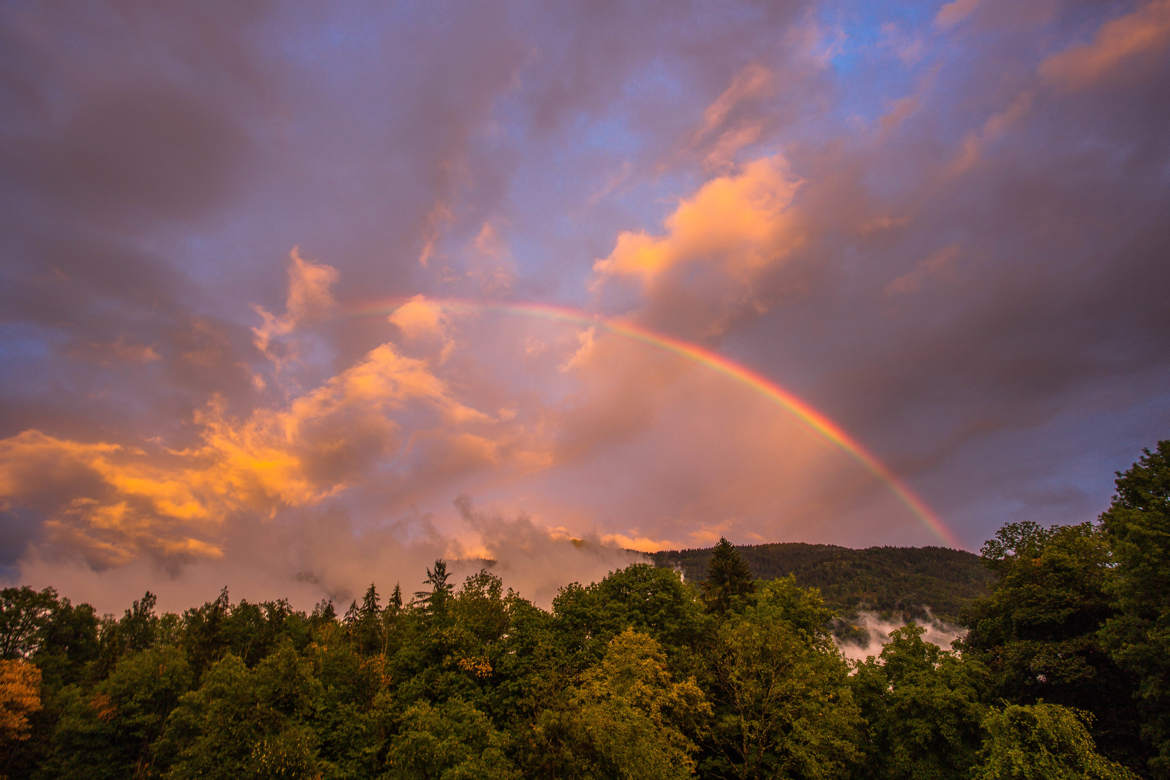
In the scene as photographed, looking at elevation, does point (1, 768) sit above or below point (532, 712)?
below

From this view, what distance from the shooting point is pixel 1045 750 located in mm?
26172

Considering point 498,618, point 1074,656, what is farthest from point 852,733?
point 498,618

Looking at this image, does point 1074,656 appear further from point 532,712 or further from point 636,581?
point 532,712

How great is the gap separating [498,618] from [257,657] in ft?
236

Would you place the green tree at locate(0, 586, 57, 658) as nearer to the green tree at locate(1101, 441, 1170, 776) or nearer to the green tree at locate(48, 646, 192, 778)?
the green tree at locate(48, 646, 192, 778)

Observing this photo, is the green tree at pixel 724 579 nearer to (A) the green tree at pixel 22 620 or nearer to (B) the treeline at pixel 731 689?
(B) the treeline at pixel 731 689

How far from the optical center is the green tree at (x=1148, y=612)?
30.2 m

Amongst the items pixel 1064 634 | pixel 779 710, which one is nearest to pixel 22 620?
pixel 779 710

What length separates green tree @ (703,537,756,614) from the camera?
7172 cm

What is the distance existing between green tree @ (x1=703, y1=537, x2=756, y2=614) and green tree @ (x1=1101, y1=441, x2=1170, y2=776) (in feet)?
134

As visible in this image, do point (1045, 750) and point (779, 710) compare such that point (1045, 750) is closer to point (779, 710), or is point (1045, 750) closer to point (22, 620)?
point (779, 710)

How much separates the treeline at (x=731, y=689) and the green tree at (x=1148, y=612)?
137 mm

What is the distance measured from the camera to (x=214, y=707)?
40844 mm

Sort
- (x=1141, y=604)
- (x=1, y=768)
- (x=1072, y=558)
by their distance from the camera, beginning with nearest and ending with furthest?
1. (x=1141, y=604)
2. (x=1072, y=558)
3. (x=1, y=768)
